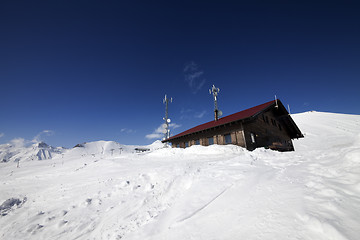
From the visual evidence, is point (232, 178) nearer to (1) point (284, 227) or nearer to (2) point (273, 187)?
(2) point (273, 187)

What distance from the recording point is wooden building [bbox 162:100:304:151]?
14336mm

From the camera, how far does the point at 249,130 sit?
48.2 feet

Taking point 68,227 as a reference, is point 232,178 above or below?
above

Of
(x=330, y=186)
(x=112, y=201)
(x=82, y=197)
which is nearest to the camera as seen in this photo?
(x=330, y=186)

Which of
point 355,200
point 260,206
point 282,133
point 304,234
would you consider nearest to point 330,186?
point 355,200

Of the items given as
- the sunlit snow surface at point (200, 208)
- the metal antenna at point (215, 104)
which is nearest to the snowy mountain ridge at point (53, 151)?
the metal antenna at point (215, 104)

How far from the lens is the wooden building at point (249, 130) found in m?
14.3

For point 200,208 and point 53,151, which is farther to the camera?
point 53,151

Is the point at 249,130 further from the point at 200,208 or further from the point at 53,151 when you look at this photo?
the point at 53,151

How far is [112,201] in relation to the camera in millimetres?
4176

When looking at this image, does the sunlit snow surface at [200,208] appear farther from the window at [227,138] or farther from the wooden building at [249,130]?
the window at [227,138]

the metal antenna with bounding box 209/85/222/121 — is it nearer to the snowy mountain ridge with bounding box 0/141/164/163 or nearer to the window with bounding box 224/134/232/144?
the window with bounding box 224/134/232/144

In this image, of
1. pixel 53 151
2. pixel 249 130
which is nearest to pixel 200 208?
pixel 249 130

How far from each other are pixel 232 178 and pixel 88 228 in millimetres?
3834
